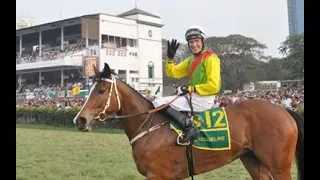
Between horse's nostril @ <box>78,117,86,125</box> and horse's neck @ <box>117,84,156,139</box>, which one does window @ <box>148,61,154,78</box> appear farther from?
horse's nostril @ <box>78,117,86,125</box>

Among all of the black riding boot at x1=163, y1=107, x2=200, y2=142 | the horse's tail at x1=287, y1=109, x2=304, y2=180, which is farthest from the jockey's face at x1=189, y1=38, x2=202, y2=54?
the horse's tail at x1=287, y1=109, x2=304, y2=180

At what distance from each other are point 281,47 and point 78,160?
28003mm

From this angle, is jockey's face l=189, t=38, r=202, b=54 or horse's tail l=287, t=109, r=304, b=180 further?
jockey's face l=189, t=38, r=202, b=54

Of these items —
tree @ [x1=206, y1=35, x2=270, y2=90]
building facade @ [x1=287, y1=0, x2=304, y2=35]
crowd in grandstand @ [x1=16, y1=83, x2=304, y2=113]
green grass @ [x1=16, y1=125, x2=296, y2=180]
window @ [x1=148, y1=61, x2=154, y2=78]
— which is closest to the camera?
green grass @ [x1=16, y1=125, x2=296, y2=180]

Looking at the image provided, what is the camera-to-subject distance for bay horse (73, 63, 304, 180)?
3947mm

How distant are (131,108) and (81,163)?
4.45 m

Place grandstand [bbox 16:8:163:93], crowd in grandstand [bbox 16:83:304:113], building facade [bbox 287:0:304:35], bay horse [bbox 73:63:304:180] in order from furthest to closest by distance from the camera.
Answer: grandstand [bbox 16:8:163:93], building facade [bbox 287:0:304:35], crowd in grandstand [bbox 16:83:304:113], bay horse [bbox 73:63:304:180]

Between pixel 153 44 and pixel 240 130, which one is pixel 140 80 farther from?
pixel 240 130

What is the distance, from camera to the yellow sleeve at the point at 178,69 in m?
4.48

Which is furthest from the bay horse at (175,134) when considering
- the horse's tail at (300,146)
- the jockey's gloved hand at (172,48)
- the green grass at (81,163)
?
the green grass at (81,163)

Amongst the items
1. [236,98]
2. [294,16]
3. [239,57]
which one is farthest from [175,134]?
[239,57]

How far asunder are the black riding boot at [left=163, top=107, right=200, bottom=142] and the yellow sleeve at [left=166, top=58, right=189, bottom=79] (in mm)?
570

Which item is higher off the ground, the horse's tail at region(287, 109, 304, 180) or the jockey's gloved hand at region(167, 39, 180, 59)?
the jockey's gloved hand at region(167, 39, 180, 59)

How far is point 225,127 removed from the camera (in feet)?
13.3
